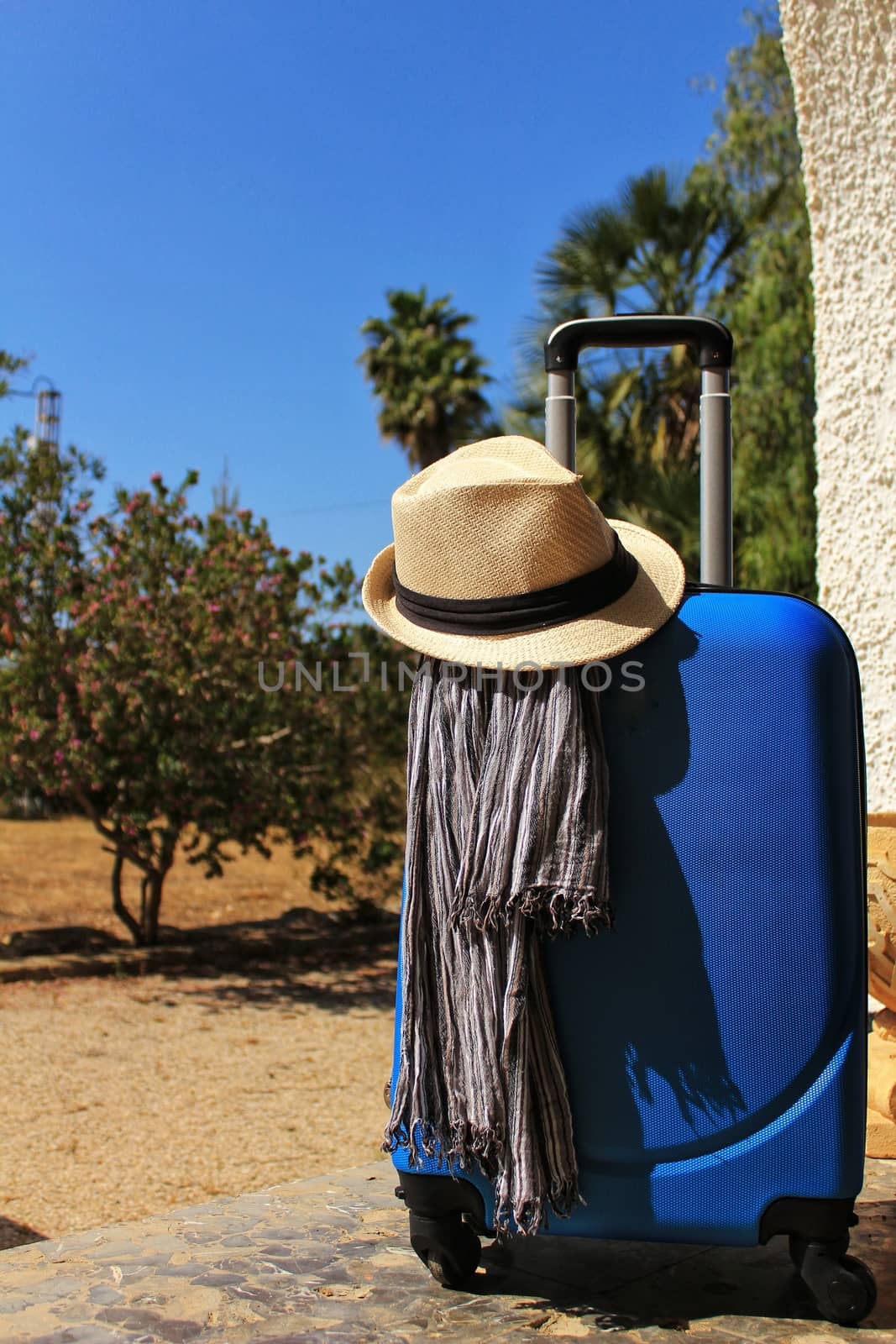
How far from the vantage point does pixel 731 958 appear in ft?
5.39

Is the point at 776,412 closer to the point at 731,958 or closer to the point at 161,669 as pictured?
the point at 161,669

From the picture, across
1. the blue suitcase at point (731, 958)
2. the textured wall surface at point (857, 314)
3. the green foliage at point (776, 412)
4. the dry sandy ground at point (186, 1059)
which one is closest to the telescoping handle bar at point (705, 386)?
the blue suitcase at point (731, 958)

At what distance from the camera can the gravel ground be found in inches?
150

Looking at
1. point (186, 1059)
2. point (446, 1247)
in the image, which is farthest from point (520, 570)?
point (186, 1059)

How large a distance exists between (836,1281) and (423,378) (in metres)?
17.9

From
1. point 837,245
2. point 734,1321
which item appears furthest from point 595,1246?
point 837,245

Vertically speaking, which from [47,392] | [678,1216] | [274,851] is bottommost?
[274,851]

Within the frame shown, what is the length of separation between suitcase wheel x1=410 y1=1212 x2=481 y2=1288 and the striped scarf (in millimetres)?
110

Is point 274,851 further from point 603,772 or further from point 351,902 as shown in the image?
point 603,772

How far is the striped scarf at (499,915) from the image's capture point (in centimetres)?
162

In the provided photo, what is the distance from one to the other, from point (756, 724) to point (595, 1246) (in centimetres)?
98

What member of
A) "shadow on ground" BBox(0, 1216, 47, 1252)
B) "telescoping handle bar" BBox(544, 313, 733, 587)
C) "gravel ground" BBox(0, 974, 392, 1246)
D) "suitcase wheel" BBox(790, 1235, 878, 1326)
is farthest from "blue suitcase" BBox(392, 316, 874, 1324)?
"gravel ground" BBox(0, 974, 392, 1246)

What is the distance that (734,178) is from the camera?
1196 centimetres

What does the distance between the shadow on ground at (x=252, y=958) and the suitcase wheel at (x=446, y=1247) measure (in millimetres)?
4896
